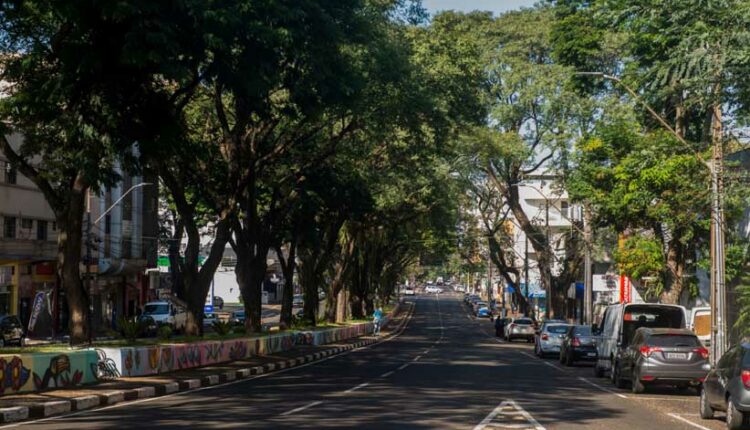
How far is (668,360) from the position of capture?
2342 cm

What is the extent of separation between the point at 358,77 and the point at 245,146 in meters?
8.22

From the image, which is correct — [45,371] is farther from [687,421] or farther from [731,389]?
[731,389]

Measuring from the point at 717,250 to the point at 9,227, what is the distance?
39261 mm

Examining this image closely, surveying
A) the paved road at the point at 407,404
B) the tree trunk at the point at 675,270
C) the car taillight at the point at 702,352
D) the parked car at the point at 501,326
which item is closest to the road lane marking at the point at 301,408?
the paved road at the point at 407,404

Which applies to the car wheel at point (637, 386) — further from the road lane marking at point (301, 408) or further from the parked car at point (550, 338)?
the parked car at point (550, 338)

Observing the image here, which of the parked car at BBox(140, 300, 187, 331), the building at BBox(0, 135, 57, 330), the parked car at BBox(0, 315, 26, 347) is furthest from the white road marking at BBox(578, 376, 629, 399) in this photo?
the parked car at BBox(140, 300, 187, 331)

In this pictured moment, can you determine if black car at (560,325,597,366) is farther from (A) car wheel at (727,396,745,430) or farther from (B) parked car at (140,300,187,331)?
(B) parked car at (140,300,187,331)

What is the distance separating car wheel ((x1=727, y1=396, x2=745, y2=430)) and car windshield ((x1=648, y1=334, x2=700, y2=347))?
706 centimetres

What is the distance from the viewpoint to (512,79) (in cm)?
5478

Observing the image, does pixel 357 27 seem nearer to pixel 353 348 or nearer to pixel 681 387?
pixel 681 387

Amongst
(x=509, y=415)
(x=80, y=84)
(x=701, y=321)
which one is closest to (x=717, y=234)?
(x=509, y=415)

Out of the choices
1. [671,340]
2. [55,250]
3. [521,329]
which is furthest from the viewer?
[521,329]

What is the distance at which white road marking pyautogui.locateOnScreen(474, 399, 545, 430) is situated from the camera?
15383 millimetres

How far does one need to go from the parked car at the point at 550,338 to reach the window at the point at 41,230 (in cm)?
2910
